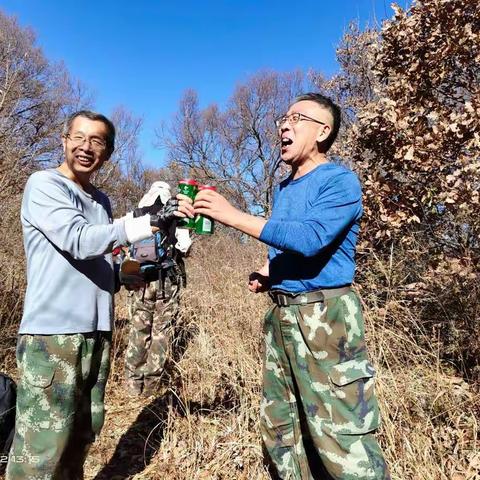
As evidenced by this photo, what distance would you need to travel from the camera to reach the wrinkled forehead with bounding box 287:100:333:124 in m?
2.02

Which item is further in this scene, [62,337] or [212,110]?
[212,110]

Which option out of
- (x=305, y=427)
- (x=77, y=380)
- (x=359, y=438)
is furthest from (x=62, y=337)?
(x=359, y=438)

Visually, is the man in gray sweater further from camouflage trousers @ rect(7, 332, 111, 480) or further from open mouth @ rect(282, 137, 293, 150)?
open mouth @ rect(282, 137, 293, 150)

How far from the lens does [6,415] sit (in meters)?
2.44

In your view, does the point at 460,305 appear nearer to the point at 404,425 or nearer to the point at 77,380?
the point at 404,425

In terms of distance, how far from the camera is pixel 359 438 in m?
1.80

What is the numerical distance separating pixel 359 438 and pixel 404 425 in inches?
37.8

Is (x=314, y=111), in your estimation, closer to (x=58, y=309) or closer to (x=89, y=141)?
(x=89, y=141)

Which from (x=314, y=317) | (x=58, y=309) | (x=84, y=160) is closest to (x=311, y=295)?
(x=314, y=317)

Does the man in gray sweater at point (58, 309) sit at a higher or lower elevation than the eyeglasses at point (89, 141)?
lower

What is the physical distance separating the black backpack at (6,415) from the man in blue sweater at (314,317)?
144cm

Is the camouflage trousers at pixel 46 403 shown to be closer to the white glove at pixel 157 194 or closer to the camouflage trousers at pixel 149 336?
the camouflage trousers at pixel 149 336

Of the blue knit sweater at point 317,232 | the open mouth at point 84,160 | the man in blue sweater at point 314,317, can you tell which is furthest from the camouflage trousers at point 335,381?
the open mouth at point 84,160

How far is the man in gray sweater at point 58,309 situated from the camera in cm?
178
